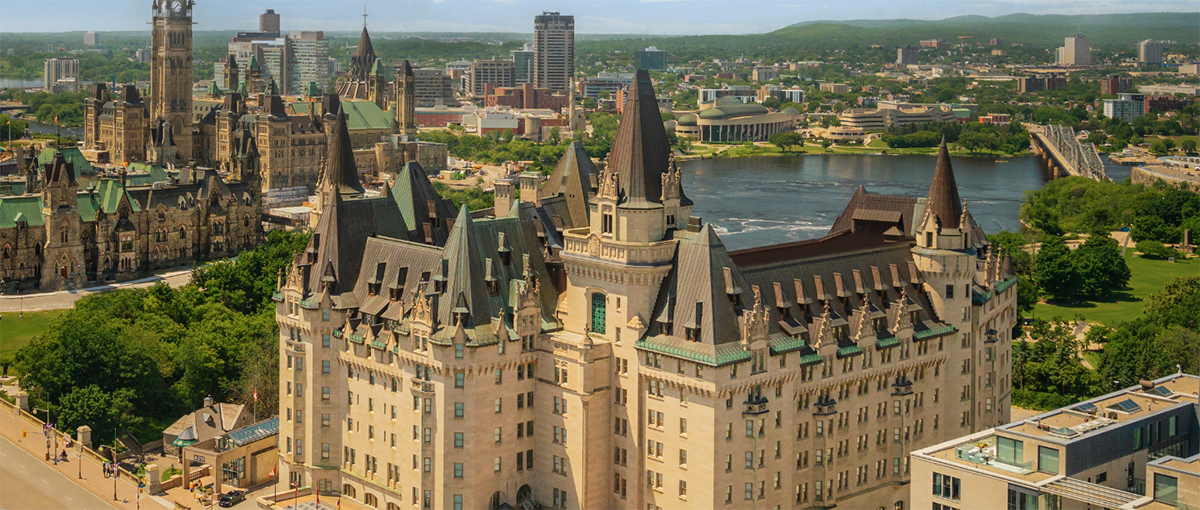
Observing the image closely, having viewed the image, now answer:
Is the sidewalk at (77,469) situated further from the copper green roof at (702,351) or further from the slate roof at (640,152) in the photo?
the slate roof at (640,152)

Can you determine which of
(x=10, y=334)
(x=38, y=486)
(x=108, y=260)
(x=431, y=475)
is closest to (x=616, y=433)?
(x=431, y=475)

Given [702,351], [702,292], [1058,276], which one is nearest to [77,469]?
[702,351]

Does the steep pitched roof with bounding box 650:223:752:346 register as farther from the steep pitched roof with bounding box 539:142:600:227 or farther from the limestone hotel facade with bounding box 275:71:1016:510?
the steep pitched roof with bounding box 539:142:600:227

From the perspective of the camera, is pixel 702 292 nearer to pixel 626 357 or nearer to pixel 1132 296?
pixel 626 357

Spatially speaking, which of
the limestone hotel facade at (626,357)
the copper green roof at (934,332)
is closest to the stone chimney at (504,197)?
the limestone hotel facade at (626,357)

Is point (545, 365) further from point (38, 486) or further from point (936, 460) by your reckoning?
point (38, 486)

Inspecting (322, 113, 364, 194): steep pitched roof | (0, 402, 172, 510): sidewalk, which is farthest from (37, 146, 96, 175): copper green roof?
(322, 113, 364, 194): steep pitched roof

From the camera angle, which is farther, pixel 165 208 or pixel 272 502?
pixel 165 208
